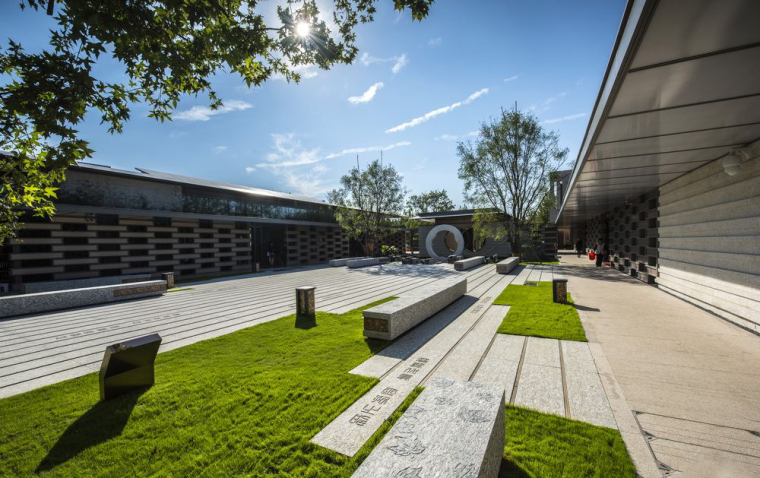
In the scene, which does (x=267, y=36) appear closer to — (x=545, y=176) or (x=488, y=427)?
(x=488, y=427)

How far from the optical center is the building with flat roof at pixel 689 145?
9.24ft

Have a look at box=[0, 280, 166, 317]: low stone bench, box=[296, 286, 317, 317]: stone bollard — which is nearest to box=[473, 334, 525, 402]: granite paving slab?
box=[296, 286, 317, 317]: stone bollard

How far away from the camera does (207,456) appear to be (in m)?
2.85

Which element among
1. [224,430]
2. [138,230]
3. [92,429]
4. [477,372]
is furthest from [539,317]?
[138,230]

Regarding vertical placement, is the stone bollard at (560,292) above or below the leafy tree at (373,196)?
below

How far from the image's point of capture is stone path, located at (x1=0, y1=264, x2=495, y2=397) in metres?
5.25

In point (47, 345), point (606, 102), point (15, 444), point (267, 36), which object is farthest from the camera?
point (47, 345)

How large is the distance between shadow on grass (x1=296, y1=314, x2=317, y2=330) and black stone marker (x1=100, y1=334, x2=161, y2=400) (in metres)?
3.20

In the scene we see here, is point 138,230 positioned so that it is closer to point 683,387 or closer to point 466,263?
point 466,263

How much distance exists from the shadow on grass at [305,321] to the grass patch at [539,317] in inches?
174

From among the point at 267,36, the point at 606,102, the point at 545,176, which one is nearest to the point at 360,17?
the point at 267,36

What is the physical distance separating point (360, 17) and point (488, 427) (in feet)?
22.7

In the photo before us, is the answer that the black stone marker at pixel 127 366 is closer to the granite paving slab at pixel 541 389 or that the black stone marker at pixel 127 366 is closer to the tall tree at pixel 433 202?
the granite paving slab at pixel 541 389

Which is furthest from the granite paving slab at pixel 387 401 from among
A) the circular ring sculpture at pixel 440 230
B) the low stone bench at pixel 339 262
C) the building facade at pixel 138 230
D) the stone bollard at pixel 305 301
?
the circular ring sculpture at pixel 440 230
